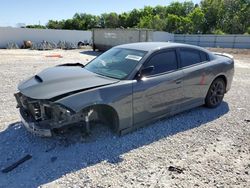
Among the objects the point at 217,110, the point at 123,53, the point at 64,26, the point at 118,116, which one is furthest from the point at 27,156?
the point at 64,26

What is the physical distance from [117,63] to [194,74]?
5.18 feet

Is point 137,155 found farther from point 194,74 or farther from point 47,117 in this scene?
point 194,74

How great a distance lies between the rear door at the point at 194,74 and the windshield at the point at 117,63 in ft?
3.30

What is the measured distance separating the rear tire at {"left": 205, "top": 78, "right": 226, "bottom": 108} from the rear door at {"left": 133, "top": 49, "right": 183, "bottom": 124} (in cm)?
112

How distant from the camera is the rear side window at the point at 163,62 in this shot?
440 centimetres

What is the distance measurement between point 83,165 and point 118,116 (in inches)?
35.8

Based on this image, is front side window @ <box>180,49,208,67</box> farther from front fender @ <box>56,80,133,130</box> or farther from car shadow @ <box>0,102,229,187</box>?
front fender @ <box>56,80,133,130</box>

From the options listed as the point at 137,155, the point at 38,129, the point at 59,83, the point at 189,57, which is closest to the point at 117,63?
the point at 59,83

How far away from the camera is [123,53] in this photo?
4.70m

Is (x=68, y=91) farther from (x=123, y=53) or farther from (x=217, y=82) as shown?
(x=217, y=82)

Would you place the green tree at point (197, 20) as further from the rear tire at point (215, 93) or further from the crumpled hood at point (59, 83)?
the crumpled hood at point (59, 83)

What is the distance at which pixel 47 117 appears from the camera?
3617mm

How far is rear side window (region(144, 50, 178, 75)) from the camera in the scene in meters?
4.40

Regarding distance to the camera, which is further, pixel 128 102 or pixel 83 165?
pixel 128 102
